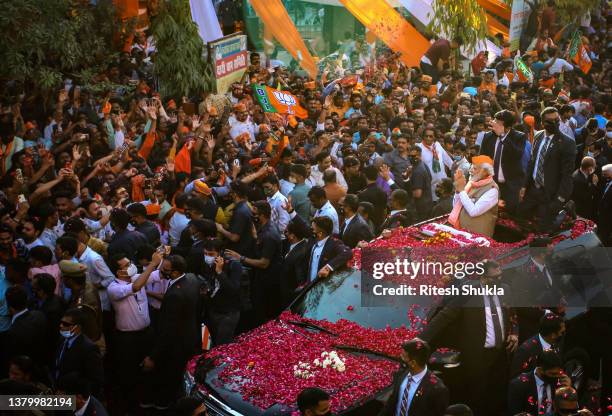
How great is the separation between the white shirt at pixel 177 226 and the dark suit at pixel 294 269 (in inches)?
57.3

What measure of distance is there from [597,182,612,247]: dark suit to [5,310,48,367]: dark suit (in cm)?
809

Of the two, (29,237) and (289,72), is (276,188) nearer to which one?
(29,237)

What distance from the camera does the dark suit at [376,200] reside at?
463 inches

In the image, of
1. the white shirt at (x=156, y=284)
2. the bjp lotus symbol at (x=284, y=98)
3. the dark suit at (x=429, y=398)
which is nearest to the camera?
the dark suit at (x=429, y=398)

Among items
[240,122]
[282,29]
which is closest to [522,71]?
[282,29]

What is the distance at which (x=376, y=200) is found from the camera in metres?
11.8

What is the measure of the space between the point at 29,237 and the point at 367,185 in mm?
4892

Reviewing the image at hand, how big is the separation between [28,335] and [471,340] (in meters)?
3.87

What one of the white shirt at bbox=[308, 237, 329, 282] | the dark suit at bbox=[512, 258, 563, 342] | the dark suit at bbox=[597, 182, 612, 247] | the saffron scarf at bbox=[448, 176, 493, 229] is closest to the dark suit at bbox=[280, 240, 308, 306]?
the white shirt at bbox=[308, 237, 329, 282]

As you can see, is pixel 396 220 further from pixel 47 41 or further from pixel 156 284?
pixel 47 41

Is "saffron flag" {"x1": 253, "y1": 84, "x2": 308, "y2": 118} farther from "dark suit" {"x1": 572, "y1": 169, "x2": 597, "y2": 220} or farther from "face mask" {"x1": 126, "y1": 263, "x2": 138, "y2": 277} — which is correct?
"face mask" {"x1": 126, "y1": 263, "x2": 138, "y2": 277}

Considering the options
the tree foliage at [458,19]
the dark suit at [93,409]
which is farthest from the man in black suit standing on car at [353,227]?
the tree foliage at [458,19]

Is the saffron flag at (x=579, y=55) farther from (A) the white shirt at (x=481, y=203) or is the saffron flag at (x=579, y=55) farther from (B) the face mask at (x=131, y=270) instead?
(B) the face mask at (x=131, y=270)

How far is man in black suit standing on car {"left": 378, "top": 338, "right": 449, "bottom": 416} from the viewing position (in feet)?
21.0
